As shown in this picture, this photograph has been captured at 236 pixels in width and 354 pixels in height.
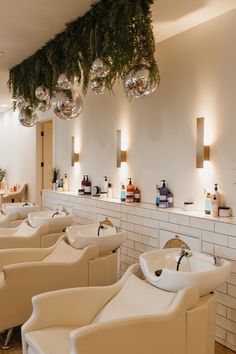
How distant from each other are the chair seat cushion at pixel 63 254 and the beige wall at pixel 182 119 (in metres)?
1.15

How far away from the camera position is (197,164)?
3533 millimetres

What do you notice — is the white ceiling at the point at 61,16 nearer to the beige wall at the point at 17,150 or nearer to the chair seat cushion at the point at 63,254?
the chair seat cushion at the point at 63,254

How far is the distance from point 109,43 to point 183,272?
2.17 metres

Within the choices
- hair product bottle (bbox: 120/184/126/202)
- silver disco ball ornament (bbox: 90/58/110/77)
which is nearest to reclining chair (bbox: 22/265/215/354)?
silver disco ball ornament (bbox: 90/58/110/77)

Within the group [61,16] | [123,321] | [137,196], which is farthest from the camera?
[137,196]

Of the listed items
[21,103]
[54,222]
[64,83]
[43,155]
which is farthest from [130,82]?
[43,155]

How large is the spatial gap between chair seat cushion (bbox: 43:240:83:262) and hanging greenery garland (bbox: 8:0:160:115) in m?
1.51

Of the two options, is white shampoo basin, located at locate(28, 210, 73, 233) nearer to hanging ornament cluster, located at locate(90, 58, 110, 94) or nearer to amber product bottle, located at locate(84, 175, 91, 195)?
amber product bottle, located at locate(84, 175, 91, 195)

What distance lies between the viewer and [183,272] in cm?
218

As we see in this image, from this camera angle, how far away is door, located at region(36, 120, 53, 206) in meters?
7.49

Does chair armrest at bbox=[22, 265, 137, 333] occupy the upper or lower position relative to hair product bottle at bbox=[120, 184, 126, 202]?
lower

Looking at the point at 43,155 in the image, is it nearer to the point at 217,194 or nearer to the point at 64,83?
the point at 64,83

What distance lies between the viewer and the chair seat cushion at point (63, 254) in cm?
330

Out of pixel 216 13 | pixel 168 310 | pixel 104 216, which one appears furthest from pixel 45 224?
pixel 216 13
